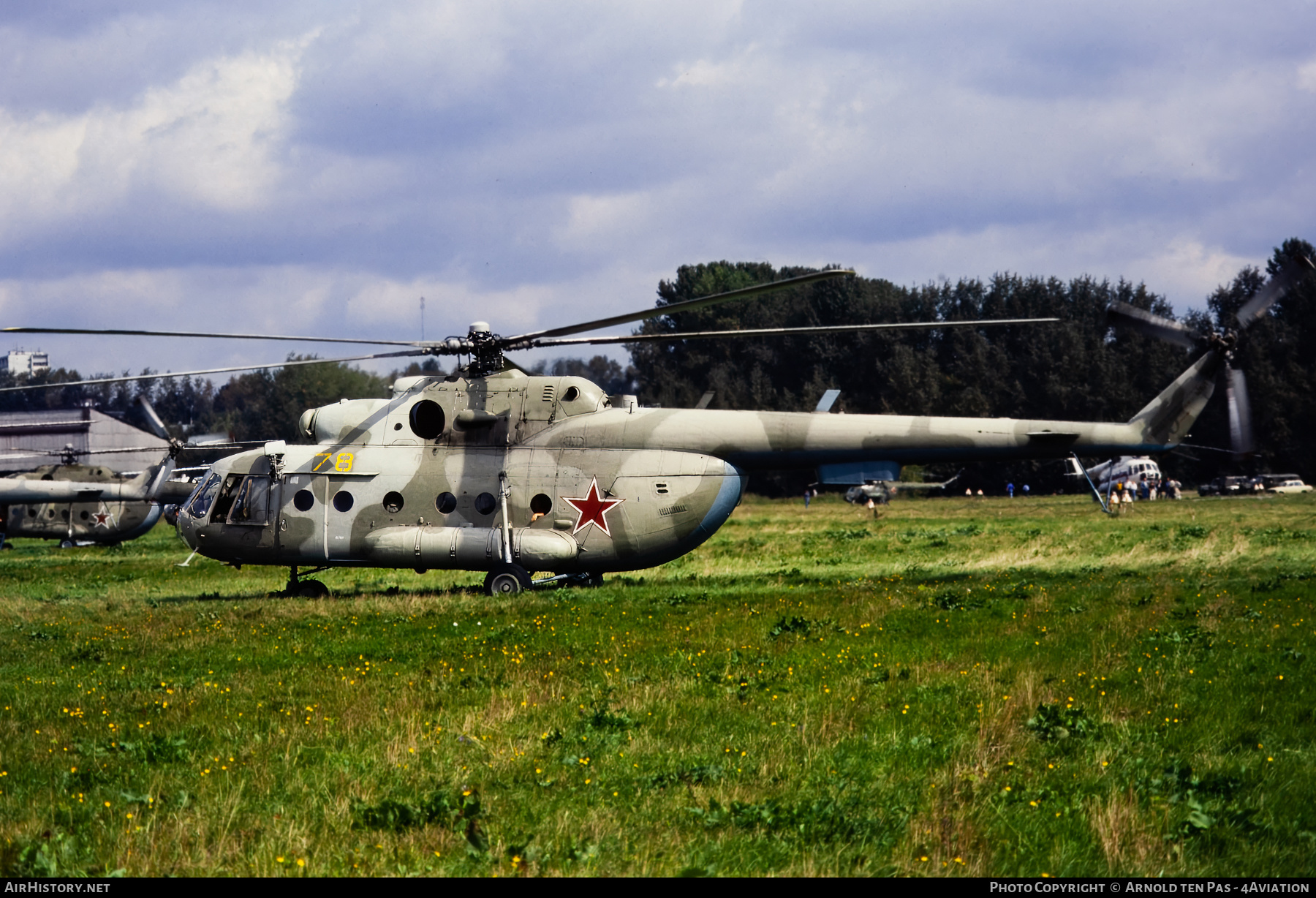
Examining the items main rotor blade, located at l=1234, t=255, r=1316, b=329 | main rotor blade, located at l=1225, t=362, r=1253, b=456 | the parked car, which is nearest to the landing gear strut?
main rotor blade, located at l=1225, t=362, r=1253, b=456

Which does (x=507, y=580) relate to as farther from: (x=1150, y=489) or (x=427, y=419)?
(x=1150, y=489)

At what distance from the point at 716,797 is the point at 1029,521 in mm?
40417

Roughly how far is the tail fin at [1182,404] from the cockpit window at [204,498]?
1808 cm

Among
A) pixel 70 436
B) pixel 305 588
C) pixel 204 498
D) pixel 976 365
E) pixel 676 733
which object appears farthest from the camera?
pixel 70 436

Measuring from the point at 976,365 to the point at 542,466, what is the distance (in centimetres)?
7035

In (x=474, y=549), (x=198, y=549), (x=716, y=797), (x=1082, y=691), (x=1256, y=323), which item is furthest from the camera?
(x=1256, y=323)

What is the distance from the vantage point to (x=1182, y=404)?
837 inches

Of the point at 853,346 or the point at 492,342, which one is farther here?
the point at 853,346

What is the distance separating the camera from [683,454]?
21984 mm

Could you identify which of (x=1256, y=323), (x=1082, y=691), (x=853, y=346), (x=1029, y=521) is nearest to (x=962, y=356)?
(x=853, y=346)

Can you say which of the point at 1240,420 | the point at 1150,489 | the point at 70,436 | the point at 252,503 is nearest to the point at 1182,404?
the point at 1240,420
